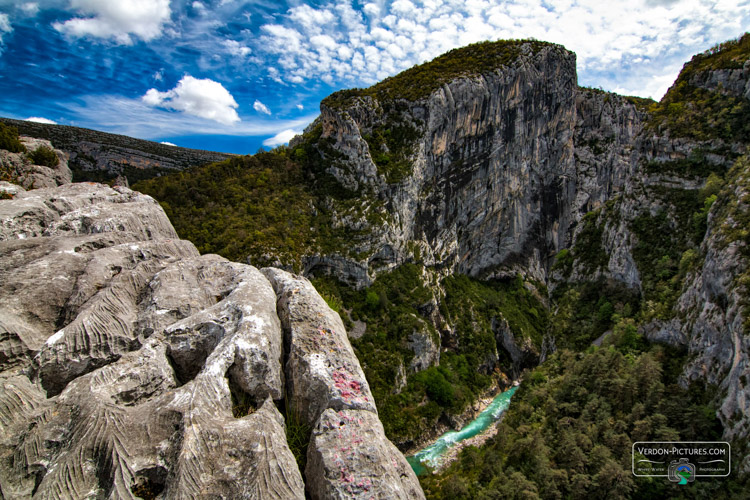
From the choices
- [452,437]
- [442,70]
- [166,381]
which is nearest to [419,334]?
[452,437]

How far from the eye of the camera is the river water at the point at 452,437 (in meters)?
50.1

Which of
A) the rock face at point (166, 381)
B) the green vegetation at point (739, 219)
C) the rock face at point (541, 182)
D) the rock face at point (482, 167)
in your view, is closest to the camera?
the rock face at point (166, 381)

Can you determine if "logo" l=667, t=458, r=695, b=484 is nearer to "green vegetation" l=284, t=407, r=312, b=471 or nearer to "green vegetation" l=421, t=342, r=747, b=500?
"green vegetation" l=421, t=342, r=747, b=500

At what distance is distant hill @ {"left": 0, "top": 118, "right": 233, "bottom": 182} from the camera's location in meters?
63.3

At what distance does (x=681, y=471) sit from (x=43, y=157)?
4005cm

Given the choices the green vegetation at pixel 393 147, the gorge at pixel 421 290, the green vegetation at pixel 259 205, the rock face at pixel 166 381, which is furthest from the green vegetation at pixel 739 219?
the green vegetation at pixel 393 147

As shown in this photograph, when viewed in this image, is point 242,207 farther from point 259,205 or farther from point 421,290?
point 421,290

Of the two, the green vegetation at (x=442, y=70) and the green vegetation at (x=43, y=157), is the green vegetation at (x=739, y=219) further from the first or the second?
the green vegetation at (x=442, y=70)

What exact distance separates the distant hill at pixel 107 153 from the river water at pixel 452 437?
71.3 metres

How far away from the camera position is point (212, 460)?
19.1 ft

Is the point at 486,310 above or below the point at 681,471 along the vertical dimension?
below

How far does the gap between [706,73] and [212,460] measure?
171ft

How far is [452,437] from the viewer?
5616cm

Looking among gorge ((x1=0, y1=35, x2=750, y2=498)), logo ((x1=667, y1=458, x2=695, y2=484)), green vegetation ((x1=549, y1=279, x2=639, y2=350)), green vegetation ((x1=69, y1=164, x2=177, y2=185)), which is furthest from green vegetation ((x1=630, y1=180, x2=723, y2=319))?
green vegetation ((x1=69, y1=164, x2=177, y2=185))
